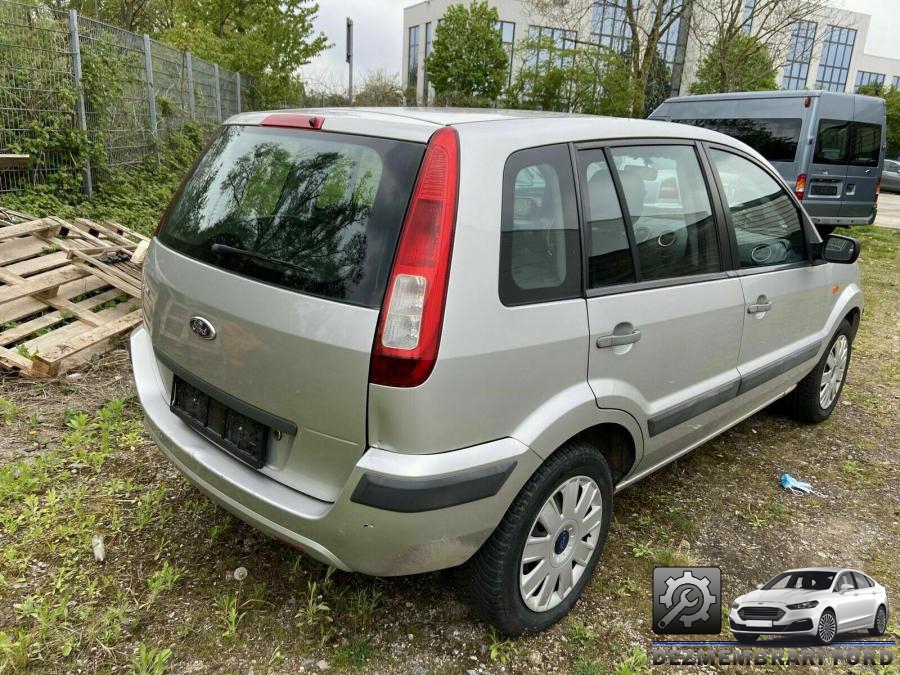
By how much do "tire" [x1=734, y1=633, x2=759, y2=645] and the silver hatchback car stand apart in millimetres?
602

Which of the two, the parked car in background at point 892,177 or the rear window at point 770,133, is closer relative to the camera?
the rear window at point 770,133

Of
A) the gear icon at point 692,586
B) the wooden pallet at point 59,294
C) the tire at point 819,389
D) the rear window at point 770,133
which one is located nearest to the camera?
the gear icon at point 692,586

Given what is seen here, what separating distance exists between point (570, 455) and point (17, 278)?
4.18 metres

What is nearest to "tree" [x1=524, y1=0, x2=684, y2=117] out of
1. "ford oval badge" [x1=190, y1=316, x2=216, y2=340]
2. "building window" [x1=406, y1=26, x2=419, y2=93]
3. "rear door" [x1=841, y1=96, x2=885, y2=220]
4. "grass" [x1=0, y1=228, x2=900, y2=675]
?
"rear door" [x1=841, y1=96, x2=885, y2=220]

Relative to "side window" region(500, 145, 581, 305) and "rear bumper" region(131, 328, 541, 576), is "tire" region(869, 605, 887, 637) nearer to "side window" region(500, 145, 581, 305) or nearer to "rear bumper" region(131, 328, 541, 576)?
"rear bumper" region(131, 328, 541, 576)

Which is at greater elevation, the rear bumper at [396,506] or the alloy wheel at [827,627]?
the rear bumper at [396,506]

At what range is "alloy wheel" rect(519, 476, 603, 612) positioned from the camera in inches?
88.1

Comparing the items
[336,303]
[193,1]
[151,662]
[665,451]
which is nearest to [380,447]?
[336,303]

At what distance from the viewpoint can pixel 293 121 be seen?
2.26 meters

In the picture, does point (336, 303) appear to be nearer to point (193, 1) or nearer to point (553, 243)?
point (553, 243)

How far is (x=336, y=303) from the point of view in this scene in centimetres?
188

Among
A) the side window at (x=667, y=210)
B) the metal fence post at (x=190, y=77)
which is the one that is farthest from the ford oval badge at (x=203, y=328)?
the metal fence post at (x=190, y=77)

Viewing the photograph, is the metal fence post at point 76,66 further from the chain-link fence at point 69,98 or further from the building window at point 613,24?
the building window at point 613,24

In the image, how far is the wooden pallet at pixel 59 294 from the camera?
419 cm
